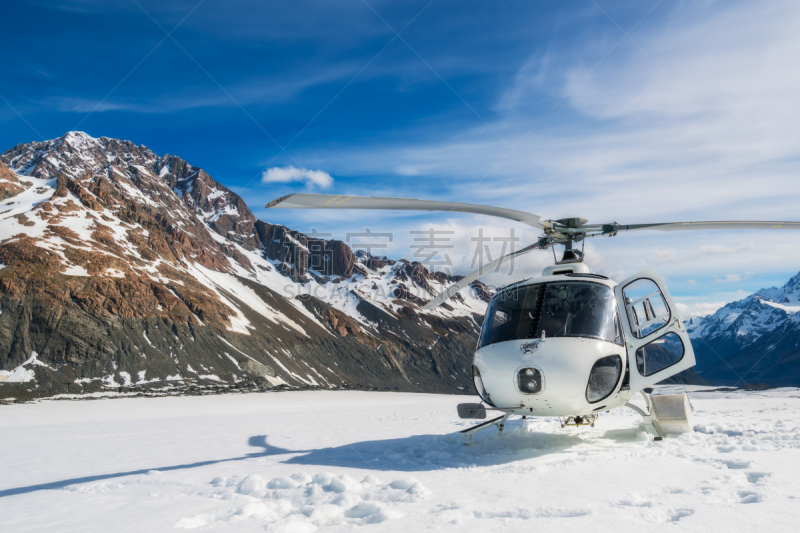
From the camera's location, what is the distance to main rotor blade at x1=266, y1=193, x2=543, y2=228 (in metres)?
5.91

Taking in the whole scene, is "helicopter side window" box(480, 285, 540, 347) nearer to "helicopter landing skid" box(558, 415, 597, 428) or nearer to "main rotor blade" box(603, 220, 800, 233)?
"main rotor blade" box(603, 220, 800, 233)

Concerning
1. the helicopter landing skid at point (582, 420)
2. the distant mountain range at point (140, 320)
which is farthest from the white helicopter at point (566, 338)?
the distant mountain range at point (140, 320)

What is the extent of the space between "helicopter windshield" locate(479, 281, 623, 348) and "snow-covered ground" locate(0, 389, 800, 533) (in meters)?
1.82

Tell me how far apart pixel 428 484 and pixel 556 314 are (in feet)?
11.0

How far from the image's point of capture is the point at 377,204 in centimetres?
653

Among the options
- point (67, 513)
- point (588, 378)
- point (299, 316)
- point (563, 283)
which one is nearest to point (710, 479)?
point (588, 378)

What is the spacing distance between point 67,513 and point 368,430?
293 inches

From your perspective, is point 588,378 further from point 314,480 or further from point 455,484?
point 314,480

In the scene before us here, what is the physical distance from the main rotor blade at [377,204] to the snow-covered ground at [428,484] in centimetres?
335

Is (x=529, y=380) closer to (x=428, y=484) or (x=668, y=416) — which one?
(x=428, y=484)

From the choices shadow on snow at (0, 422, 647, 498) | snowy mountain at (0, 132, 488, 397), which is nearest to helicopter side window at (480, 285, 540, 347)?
shadow on snow at (0, 422, 647, 498)

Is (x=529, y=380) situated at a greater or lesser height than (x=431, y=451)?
greater

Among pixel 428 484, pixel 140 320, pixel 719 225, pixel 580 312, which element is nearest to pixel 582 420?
pixel 580 312

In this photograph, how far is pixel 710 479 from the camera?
5.23 meters
